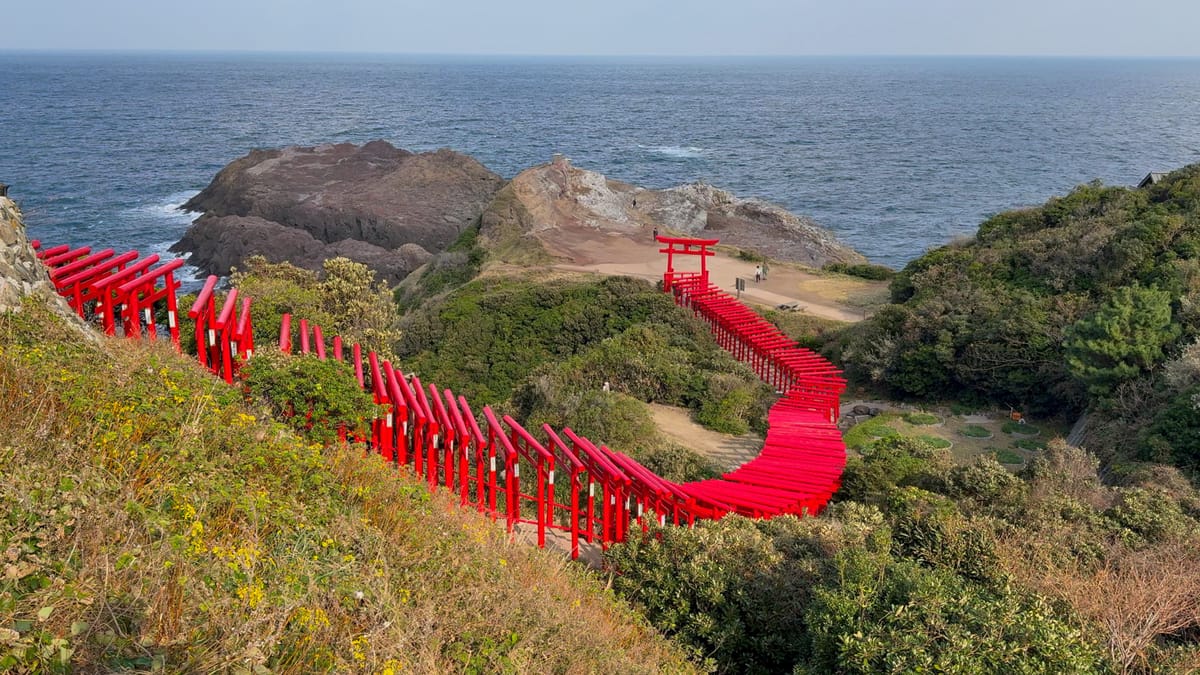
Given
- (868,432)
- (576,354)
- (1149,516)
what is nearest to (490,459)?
(1149,516)

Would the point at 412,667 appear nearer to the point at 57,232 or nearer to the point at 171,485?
the point at 171,485

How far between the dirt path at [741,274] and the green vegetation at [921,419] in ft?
31.0

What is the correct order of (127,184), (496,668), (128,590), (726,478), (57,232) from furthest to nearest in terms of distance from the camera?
1. (127,184)
2. (57,232)
3. (726,478)
4. (496,668)
5. (128,590)

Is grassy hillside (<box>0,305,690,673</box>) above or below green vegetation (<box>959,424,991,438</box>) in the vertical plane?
above

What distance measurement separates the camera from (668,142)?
99.3 meters

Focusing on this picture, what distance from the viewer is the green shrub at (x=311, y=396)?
10562 mm

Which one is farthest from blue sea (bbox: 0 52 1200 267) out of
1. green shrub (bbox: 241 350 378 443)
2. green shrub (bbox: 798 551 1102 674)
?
green shrub (bbox: 798 551 1102 674)

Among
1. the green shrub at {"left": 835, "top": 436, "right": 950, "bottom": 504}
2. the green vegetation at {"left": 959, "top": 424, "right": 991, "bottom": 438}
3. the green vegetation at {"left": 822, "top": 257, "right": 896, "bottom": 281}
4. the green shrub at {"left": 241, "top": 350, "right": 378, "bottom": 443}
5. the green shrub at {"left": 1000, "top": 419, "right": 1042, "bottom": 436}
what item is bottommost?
the green vegetation at {"left": 959, "top": 424, "right": 991, "bottom": 438}

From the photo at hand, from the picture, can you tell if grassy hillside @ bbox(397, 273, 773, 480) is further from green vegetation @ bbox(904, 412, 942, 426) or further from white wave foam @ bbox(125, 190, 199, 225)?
white wave foam @ bbox(125, 190, 199, 225)

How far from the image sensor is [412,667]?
5.18 meters

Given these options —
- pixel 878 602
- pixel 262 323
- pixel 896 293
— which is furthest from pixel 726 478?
pixel 896 293

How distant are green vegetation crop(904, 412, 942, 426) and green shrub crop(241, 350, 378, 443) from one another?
39.9ft

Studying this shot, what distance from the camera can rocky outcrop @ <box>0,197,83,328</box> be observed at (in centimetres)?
955

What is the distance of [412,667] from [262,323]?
39.3ft
